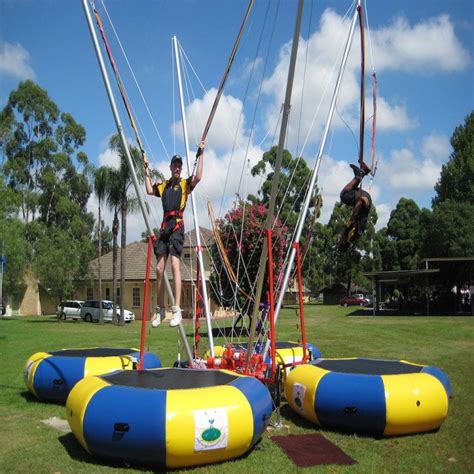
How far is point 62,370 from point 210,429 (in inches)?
138

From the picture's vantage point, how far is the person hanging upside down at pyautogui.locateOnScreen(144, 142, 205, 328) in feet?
22.3

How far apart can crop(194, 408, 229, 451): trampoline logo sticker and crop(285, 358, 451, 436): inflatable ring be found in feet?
5.71

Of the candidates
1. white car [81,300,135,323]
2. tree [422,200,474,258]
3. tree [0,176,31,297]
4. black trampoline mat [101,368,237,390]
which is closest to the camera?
A: black trampoline mat [101,368,237,390]

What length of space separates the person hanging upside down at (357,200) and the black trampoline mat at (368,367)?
1.73 metres

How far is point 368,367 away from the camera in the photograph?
732 cm

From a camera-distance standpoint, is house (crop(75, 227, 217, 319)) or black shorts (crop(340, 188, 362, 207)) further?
house (crop(75, 227, 217, 319))

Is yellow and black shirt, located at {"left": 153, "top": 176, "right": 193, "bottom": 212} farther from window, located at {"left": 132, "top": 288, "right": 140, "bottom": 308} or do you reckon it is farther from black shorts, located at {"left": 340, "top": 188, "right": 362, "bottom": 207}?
window, located at {"left": 132, "top": 288, "right": 140, "bottom": 308}

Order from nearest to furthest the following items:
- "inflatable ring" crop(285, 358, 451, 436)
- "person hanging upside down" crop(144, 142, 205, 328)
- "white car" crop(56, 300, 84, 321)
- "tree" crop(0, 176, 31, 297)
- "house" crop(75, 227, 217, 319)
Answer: "inflatable ring" crop(285, 358, 451, 436) → "person hanging upside down" crop(144, 142, 205, 328) → "tree" crop(0, 176, 31, 297) → "white car" crop(56, 300, 84, 321) → "house" crop(75, 227, 217, 319)

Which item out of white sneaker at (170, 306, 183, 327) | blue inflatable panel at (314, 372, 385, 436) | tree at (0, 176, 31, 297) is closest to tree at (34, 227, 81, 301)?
tree at (0, 176, 31, 297)

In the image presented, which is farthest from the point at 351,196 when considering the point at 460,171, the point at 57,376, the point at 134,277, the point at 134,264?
the point at 460,171

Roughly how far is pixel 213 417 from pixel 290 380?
236 centimetres

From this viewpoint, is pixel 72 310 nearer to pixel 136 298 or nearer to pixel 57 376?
pixel 136 298

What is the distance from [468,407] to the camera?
7562 millimetres

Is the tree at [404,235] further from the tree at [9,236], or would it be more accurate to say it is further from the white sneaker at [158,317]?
the white sneaker at [158,317]
